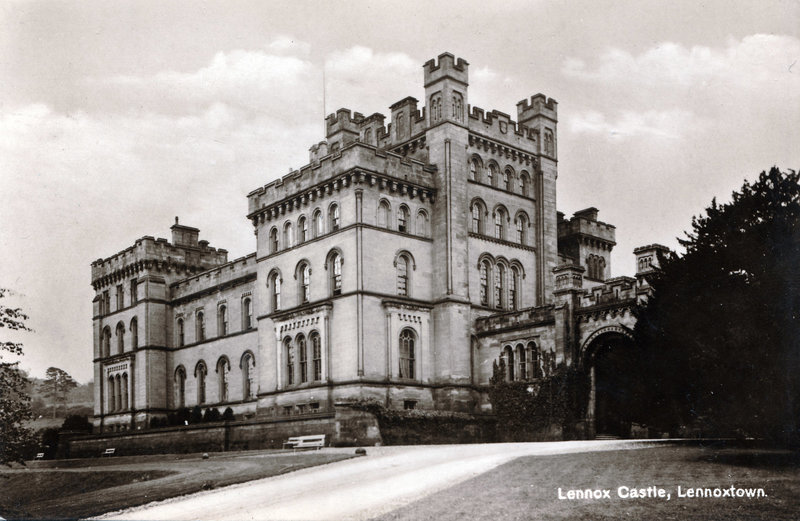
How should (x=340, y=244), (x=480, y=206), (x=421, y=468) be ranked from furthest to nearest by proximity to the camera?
(x=480, y=206) < (x=340, y=244) < (x=421, y=468)

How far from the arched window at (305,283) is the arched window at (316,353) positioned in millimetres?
2005

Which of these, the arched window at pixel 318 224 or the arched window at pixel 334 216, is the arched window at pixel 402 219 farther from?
the arched window at pixel 318 224

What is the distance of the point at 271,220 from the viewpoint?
4494cm

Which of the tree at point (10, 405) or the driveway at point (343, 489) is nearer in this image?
the driveway at point (343, 489)

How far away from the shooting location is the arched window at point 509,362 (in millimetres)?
40906

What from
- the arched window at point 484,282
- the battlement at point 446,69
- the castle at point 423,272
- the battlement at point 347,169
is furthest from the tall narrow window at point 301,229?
the battlement at point 446,69

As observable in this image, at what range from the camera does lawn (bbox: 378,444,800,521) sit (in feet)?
49.0

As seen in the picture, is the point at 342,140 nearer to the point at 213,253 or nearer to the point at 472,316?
the point at 472,316

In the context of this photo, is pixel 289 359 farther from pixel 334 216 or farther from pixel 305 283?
pixel 334 216

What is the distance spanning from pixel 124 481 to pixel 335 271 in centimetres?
1522

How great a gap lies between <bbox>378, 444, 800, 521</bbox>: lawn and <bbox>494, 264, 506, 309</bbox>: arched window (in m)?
23.3

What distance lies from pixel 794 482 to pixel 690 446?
24.6 ft

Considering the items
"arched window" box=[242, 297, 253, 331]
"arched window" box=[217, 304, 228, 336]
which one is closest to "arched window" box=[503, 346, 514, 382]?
"arched window" box=[242, 297, 253, 331]

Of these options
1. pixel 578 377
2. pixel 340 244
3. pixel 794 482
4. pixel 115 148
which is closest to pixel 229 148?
pixel 115 148
